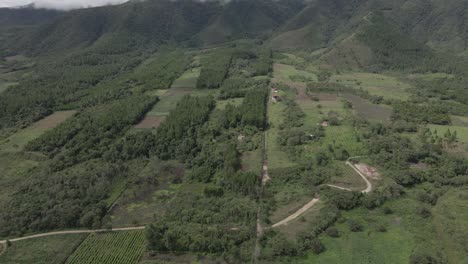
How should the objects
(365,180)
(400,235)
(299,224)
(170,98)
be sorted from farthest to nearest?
(170,98)
(365,180)
(299,224)
(400,235)

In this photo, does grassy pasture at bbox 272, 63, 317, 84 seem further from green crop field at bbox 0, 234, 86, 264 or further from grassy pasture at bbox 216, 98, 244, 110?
green crop field at bbox 0, 234, 86, 264

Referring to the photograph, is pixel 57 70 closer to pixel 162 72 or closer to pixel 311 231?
pixel 162 72

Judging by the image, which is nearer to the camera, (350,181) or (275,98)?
(350,181)

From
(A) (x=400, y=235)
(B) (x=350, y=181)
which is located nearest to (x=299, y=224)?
(A) (x=400, y=235)

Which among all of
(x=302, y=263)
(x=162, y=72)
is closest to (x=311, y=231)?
(x=302, y=263)

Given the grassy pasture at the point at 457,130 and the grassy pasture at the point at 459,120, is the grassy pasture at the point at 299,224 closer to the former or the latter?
the grassy pasture at the point at 457,130

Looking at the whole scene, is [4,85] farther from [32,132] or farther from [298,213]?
[298,213]

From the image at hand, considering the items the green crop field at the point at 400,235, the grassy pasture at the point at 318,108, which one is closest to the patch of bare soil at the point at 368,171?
the green crop field at the point at 400,235
